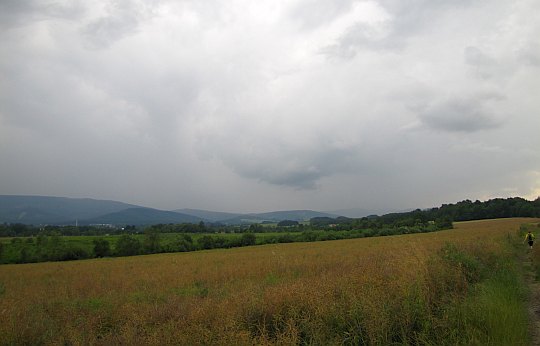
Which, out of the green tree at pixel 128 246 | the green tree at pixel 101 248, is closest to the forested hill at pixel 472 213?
the green tree at pixel 128 246

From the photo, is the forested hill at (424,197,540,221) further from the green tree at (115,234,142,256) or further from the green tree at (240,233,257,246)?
the green tree at (115,234,142,256)

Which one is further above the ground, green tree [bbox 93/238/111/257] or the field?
the field

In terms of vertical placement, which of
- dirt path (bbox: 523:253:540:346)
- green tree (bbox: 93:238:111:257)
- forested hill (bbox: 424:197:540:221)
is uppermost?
forested hill (bbox: 424:197:540:221)

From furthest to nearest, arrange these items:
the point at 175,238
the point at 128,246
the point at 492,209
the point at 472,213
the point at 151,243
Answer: the point at 472,213, the point at 492,209, the point at 175,238, the point at 151,243, the point at 128,246

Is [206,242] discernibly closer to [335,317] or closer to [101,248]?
[101,248]

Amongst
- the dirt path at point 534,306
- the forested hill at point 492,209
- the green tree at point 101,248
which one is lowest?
the green tree at point 101,248

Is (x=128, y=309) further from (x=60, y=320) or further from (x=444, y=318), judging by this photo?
(x=444, y=318)

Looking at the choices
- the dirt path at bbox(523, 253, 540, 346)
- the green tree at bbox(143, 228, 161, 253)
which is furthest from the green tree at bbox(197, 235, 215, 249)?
the dirt path at bbox(523, 253, 540, 346)

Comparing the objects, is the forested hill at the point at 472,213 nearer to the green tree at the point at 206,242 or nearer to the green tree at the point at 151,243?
the green tree at the point at 206,242

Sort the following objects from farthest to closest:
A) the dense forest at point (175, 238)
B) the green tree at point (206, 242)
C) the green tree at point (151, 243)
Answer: the green tree at point (206, 242)
the green tree at point (151, 243)
the dense forest at point (175, 238)

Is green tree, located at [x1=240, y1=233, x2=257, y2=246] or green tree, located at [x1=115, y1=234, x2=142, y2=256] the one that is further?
green tree, located at [x1=240, y1=233, x2=257, y2=246]

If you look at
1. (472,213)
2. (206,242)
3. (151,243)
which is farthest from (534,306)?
(472,213)

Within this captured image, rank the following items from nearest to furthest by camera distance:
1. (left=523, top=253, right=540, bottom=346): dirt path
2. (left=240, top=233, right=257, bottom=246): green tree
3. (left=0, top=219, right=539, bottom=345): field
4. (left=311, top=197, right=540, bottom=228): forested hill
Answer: (left=0, top=219, right=539, bottom=345): field
(left=523, top=253, right=540, bottom=346): dirt path
(left=240, top=233, right=257, bottom=246): green tree
(left=311, top=197, right=540, bottom=228): forested hill

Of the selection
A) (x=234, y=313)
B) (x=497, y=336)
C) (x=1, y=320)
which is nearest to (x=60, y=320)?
(x=1, y=320)
